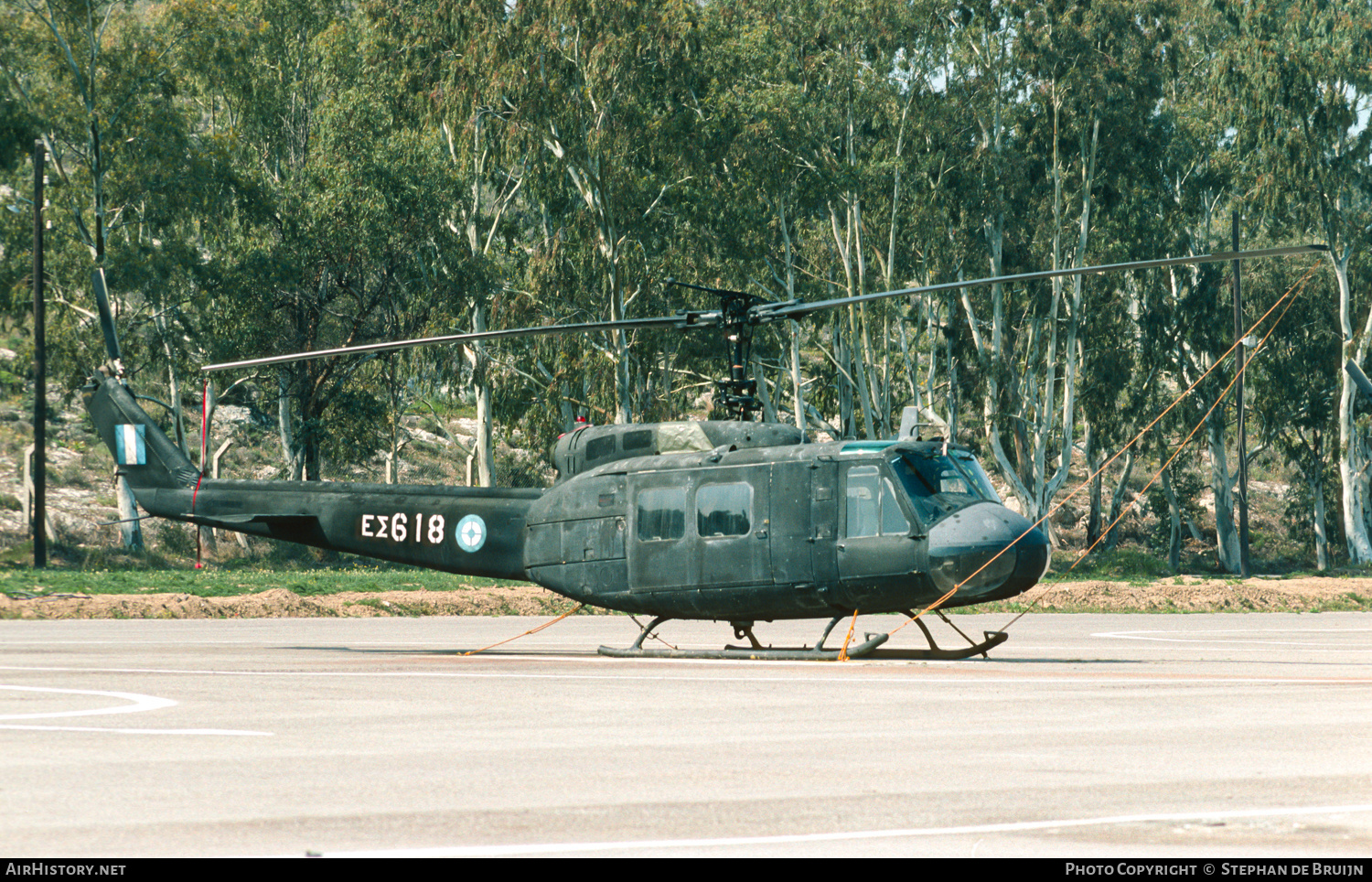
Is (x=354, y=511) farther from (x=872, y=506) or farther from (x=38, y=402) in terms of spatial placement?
(x=38, y=402)

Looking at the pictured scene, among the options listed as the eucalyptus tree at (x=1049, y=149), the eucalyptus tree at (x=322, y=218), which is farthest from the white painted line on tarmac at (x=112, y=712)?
the eucalyptus tree at (x=1049, y=149)

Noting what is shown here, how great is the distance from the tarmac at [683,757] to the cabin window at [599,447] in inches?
101

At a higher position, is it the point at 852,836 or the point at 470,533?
the point at 470,533

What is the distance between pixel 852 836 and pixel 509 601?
78.6ft

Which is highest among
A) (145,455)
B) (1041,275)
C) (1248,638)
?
(1041,275)

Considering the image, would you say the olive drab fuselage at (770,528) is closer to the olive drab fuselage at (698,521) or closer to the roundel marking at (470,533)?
the olive drab fuselage at (698,521)

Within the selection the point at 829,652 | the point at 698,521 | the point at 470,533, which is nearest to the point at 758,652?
the point at 829,652

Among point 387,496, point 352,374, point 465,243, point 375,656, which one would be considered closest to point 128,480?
point 387,496

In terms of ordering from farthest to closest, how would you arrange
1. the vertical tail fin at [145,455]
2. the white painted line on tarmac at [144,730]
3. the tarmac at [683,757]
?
the vertical tail fin at [145,455] < the white painted line on tarmac at [144,730] < the tarmac at [683,757]

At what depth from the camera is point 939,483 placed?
15.6 meters

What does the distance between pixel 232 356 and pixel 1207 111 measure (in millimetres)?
35835

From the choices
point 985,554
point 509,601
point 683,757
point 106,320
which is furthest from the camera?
point 509,601

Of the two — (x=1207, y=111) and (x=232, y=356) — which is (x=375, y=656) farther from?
(x=1207, y=111)

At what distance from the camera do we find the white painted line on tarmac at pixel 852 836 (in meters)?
5.42
